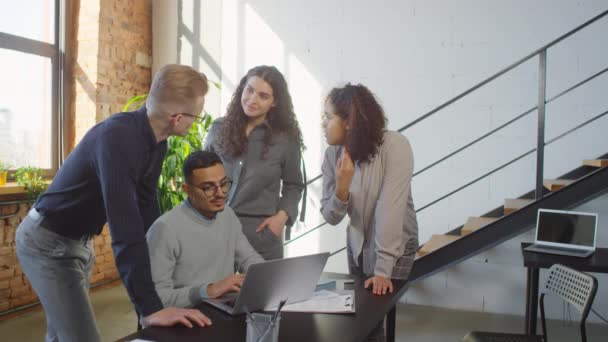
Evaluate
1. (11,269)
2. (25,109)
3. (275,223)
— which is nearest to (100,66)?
(25,109)

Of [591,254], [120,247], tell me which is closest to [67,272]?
[120,247]

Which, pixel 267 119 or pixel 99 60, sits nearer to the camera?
pixel 267 119

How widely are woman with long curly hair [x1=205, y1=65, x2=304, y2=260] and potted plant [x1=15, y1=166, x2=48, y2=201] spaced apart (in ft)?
6.68

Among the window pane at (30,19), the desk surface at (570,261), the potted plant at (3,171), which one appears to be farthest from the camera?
the window pane at (30,19)

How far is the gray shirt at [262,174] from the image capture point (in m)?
2.12

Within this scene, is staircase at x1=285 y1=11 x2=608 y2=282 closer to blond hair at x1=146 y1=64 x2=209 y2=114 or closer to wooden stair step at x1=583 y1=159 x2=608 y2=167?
wooden stair step at x1=583 y1=159 x2=608 y2=167

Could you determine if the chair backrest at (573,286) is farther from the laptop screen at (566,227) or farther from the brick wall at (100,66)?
the brick wall at (100,66)

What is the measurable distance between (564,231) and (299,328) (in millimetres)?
2287

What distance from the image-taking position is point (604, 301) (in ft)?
12.4

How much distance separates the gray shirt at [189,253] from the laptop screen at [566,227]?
2.04 m

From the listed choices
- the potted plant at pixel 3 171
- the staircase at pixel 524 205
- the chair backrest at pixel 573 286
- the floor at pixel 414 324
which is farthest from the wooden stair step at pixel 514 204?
the potted plant at pixel 3 171

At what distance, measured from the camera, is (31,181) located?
145 inches

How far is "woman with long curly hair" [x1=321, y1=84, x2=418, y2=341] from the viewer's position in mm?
1829

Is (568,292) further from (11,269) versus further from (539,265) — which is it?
(11,269)
